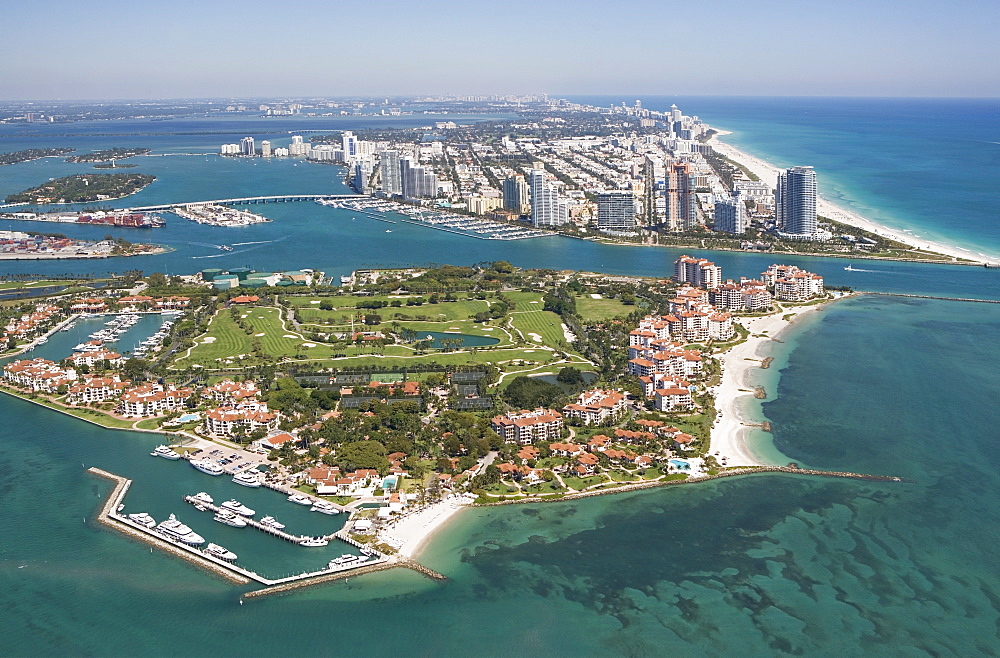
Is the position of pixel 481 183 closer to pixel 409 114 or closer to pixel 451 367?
pixel 451 367

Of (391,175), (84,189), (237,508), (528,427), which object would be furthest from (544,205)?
(237,508)

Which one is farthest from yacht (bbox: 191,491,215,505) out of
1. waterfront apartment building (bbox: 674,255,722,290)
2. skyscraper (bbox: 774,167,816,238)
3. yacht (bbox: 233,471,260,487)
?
skyscraper (bbox: 774,167,816,238)

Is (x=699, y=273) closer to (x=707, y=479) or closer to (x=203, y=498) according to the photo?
(x=707, y=479)

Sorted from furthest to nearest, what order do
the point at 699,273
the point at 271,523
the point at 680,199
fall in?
the point at 680,199
the point at 699,273
the point at 271,523

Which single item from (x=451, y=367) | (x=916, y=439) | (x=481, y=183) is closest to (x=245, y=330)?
(x=451, y=367)

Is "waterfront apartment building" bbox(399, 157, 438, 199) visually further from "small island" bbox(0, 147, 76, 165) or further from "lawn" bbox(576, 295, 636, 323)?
"small island" bbox(0, 147, 76, 165)

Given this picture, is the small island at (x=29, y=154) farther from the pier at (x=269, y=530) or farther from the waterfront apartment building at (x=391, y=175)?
the pier at (x=269, y=530)
